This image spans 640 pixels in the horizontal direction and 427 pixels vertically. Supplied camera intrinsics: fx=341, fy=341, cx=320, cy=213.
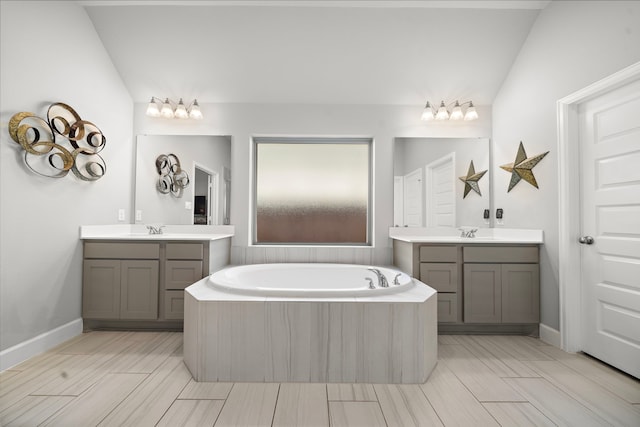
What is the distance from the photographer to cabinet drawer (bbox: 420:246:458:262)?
9.13ft

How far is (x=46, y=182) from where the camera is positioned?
2.41m

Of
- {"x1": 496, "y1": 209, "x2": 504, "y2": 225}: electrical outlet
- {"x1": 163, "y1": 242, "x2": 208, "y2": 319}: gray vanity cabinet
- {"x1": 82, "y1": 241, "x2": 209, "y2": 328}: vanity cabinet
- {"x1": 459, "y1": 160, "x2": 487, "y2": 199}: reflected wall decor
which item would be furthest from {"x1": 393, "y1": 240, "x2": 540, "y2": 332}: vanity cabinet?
{"x1": 82, "y1": 241, "x2": 209, "y2": 328}: vanity cabinet

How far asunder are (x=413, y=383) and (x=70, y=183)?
111 inches

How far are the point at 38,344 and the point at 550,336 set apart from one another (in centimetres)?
369

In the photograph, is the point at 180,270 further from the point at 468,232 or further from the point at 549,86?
the point at 549,86

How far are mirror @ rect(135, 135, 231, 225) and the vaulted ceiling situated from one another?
1.47 ft

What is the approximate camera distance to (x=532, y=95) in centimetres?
284

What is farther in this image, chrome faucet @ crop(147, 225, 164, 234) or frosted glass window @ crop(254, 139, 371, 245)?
frosted glass window @ crop(254, 139, 371, 245)

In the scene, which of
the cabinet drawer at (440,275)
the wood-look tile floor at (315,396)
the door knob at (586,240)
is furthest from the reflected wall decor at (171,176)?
the door knob at (586,240)

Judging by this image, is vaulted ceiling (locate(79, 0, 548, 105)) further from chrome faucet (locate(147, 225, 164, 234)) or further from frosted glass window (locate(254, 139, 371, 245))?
chrome faucet (locate(147, 225, 164, 234))

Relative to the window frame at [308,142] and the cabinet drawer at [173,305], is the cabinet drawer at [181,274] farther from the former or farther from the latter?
the window frame at [308,142]

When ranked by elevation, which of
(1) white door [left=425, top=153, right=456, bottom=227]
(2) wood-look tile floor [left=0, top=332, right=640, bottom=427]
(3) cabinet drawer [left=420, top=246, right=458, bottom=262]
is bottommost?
(2) wood-look tile floor [left=0, top=332, right=640, bottom=427]

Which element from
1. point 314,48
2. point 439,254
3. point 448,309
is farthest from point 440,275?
point 314,48

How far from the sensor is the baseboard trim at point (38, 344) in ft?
6.87
